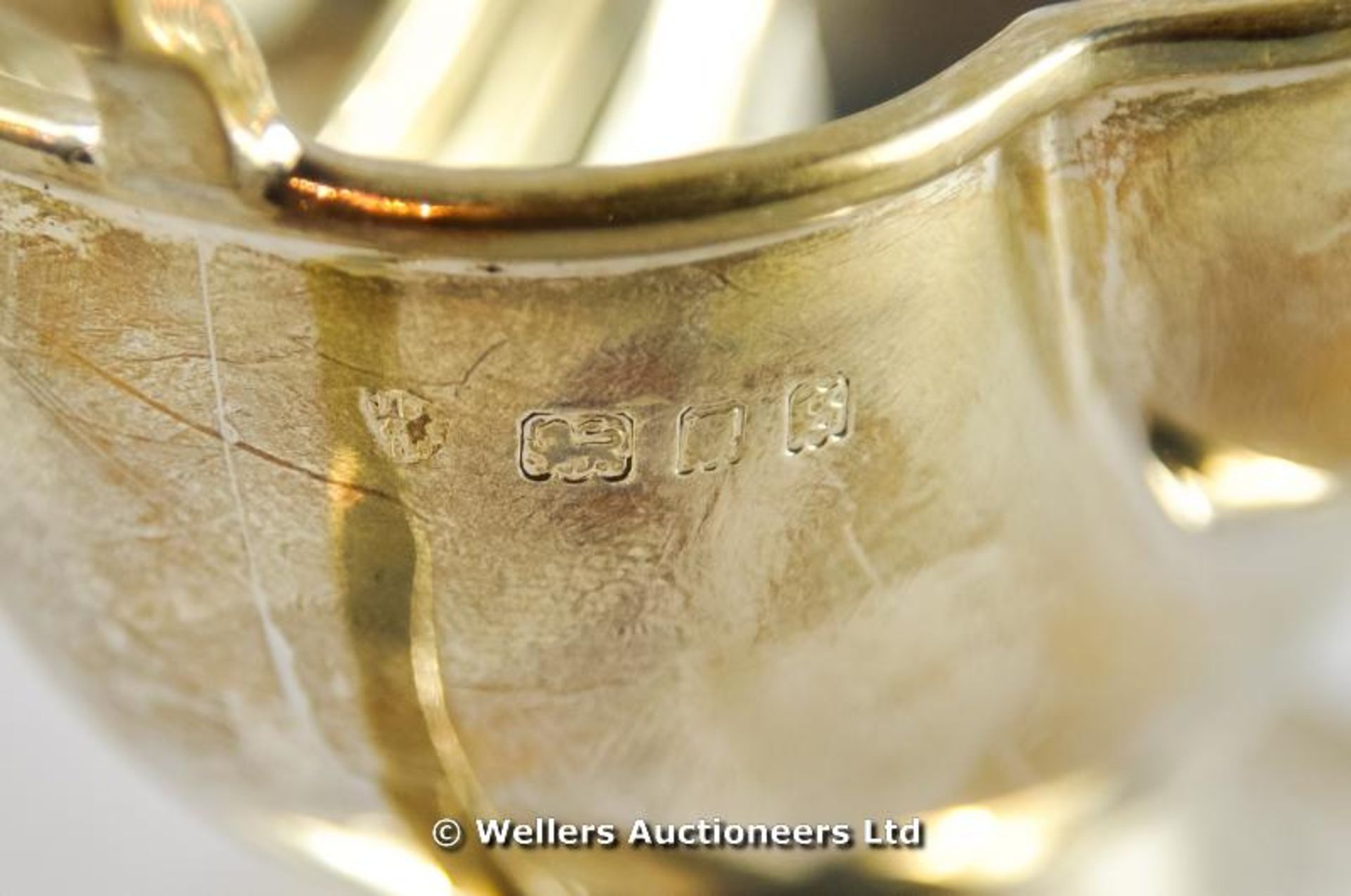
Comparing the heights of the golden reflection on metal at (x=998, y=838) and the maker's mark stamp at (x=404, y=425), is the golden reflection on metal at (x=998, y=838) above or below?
above

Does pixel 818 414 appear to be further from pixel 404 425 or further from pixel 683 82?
pixel 683 82

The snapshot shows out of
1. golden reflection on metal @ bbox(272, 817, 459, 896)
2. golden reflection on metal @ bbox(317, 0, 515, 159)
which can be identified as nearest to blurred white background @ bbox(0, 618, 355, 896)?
golden reflection on metal @ bbox(272, 817, 459, 896)

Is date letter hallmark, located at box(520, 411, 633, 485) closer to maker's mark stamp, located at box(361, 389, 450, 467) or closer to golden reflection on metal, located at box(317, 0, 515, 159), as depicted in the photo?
maker's mark stamp, located at box(361, 389, 450, 467)

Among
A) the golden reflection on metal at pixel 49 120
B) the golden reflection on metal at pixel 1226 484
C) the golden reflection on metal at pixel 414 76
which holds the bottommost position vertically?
the golden reflection on metal at pixel 49 120

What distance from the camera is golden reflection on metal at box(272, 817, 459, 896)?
0.93 feet

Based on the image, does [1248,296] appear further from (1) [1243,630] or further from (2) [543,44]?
(2) [543,44]

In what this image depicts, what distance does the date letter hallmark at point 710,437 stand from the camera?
0.21 metres

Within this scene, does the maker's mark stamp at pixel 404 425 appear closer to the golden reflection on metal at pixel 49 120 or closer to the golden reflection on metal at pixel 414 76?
the golden reflection on metal at pixel 49 120

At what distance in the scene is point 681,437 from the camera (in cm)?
21

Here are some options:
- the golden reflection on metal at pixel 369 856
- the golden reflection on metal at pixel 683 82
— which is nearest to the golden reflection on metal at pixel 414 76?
the golden reflection on metal at pixel 683 82

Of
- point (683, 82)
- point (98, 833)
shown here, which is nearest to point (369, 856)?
point (98, 833)

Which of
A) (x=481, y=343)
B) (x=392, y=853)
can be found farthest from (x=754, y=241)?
(x=392, y=853)

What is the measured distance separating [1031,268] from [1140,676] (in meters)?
0.08

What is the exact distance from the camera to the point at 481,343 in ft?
0.65
